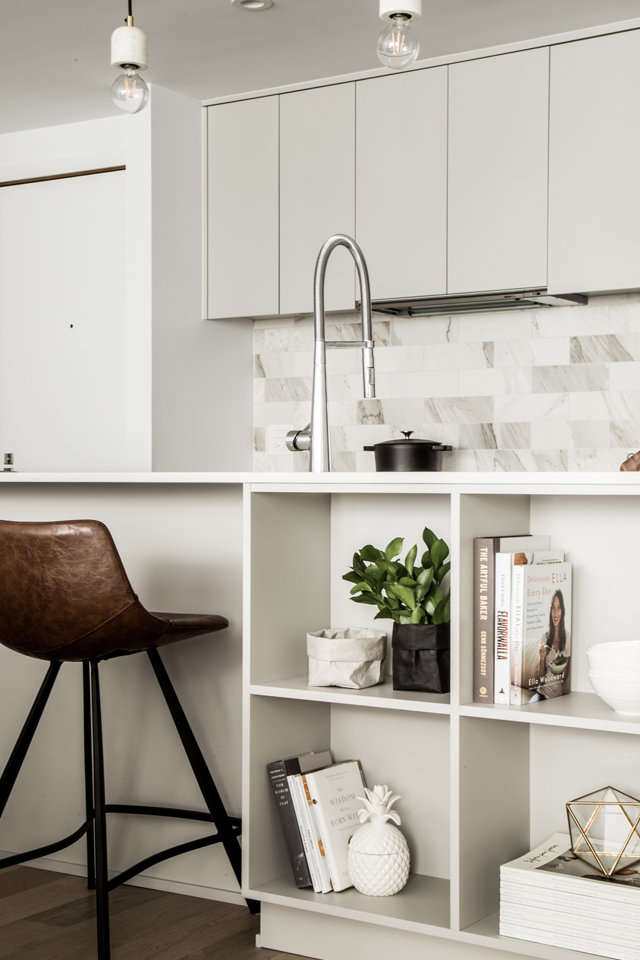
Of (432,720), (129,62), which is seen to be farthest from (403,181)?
(432,720)

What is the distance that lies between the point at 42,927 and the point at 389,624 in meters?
1.13

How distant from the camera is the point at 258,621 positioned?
2.38 metres

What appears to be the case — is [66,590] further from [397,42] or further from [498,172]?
[498,172]

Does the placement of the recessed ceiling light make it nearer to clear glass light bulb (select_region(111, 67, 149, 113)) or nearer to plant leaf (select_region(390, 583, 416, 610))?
clear glass light bulb (select_region(111, 67, 149, 113))

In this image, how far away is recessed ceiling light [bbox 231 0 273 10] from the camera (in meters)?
3.16

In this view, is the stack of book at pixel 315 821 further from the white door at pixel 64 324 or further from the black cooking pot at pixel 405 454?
the white door at pixel 64 324

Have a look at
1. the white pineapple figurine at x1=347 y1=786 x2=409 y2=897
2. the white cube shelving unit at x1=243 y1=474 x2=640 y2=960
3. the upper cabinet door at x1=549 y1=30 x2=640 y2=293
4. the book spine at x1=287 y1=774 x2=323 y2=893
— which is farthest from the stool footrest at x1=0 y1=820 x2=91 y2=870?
the upper cabinet door at x1=549 y1=30 x2=640 y2=293

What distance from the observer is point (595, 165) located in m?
3.39

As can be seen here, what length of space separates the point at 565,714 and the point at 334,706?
2.42 feet

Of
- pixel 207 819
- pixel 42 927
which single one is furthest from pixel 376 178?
pixel 42 927

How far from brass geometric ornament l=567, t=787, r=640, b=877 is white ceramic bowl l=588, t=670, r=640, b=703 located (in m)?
0.28

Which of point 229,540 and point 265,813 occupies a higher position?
point 229,540

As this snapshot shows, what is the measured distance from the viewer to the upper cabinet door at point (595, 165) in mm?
3334

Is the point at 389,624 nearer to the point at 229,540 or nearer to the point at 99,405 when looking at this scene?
the point at 229,540
